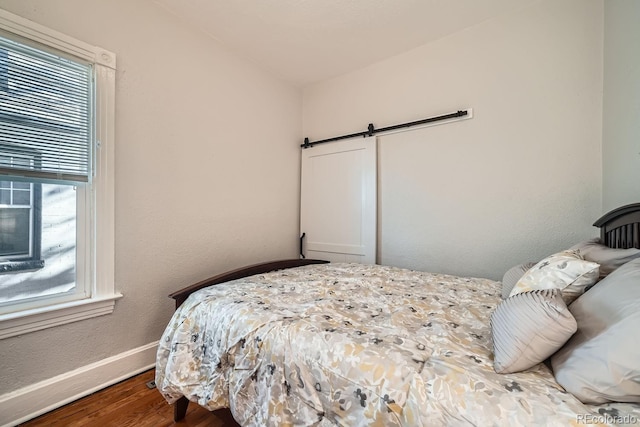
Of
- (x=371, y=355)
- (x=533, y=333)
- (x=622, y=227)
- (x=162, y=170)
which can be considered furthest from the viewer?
(x=162, y=170)

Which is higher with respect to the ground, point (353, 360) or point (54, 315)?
point (353, 360)

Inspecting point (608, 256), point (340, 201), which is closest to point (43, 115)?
point (340, 201)

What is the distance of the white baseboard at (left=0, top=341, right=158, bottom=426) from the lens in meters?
1.43

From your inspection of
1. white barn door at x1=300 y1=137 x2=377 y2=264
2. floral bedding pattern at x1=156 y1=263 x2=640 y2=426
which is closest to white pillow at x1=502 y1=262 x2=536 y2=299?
floral bedding pattern at x1=156 y1=263 x2=640 y2=426

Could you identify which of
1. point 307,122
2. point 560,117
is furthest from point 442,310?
point 307,122

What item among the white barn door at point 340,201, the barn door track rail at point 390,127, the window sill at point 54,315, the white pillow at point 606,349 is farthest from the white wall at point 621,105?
the window sill at point 54,315

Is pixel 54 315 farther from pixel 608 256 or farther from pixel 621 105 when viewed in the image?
pixel 621 105

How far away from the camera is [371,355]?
0.88m

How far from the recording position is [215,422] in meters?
1.44

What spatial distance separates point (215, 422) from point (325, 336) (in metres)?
1.00

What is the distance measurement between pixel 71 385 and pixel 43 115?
5.27 ft

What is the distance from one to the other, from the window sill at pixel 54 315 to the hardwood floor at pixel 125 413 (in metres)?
0.49

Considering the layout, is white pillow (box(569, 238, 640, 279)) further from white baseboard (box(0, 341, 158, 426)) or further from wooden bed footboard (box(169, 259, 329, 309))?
white baseboard (box(0, 341, 158, 426))

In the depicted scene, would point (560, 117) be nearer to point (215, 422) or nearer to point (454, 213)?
point (454, 213)
